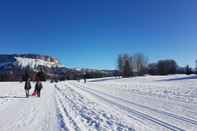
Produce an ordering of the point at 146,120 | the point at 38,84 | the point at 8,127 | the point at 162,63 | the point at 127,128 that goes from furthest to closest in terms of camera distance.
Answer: the point at 162,63, the point at 38,84, the point at 146,120, the point at 8,127, the point at 127,128

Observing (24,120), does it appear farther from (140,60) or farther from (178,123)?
(140,60)

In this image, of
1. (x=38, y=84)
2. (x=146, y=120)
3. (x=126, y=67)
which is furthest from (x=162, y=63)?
(x=146, y=120)

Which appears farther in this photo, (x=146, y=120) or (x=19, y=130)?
(x=146, y=120)

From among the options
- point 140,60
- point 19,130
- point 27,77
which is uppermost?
point 140,60

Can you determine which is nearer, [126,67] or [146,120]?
[146,120]

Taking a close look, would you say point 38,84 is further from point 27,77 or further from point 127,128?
point 127,128

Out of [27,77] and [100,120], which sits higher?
[27,77]

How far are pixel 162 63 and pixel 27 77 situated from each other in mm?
107332

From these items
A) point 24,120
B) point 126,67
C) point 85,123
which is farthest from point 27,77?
point 126,67

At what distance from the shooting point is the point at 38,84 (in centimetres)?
2348

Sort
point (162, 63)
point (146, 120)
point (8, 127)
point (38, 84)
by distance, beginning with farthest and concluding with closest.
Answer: point (162, 63)
point (38, 84)
point (146, 120)
point (8, 127)

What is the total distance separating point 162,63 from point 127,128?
120423 millimetres

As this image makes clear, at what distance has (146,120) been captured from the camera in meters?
9.33

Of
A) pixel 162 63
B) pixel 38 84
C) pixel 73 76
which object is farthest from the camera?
pixel 73 76
